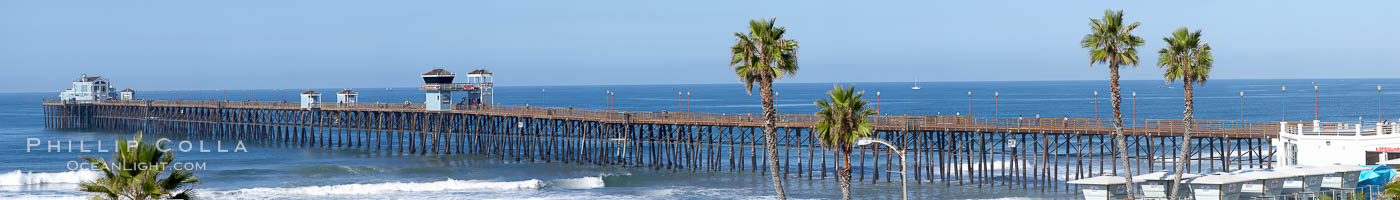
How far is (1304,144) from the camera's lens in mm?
40594

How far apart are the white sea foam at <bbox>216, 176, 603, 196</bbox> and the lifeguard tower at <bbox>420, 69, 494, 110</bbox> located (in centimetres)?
1735

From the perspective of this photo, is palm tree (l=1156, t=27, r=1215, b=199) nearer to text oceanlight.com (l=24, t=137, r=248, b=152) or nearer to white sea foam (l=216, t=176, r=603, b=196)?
white sea foam (l=216, t=176, r=603, b=196)

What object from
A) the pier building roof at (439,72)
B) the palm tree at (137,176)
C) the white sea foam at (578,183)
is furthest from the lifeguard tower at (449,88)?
the palm tree at (137,176)

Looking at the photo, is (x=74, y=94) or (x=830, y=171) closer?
(x=830, y=171)

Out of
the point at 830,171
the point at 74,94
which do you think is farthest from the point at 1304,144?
the point at 74,94

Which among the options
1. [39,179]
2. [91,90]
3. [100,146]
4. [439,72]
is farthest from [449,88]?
[91,90]

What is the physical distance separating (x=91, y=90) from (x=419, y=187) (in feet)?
A: 233

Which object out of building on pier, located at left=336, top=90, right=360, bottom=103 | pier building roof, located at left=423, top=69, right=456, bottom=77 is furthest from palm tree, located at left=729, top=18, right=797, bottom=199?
building on pier, located at left=336, top=90, right=360, bottom=103

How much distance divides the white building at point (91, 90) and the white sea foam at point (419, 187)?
220 ft

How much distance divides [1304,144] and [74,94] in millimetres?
106686

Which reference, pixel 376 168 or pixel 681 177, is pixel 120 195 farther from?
pixel 376 168

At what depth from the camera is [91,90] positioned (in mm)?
116188

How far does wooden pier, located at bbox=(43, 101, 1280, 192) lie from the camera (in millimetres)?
49344

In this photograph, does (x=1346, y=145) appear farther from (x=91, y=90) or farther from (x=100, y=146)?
(x=91, y=90)
